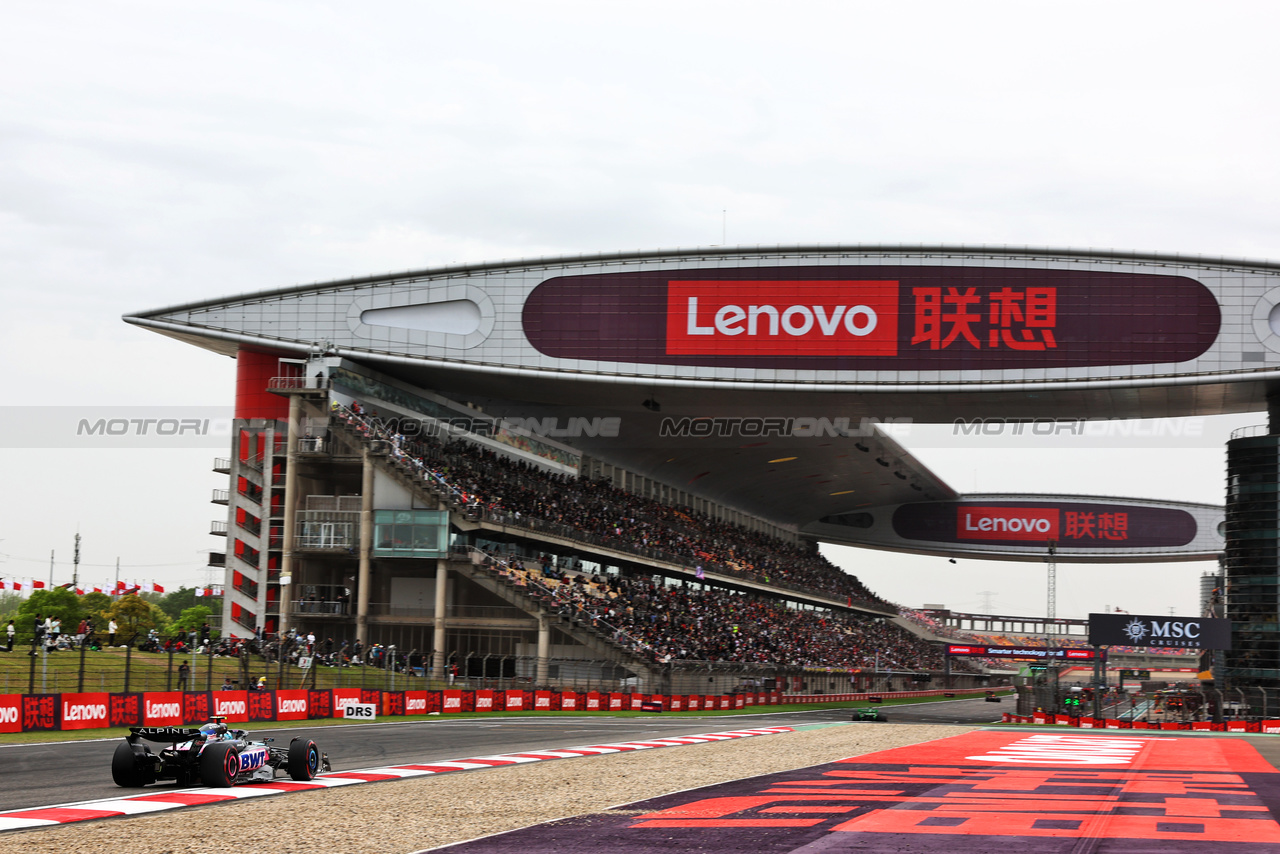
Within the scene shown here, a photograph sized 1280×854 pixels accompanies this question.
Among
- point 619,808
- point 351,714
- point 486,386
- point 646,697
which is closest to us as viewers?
point 619,808

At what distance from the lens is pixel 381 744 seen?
24.8 m

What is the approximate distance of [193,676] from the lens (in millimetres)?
31703

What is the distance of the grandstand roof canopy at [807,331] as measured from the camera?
49625 mm

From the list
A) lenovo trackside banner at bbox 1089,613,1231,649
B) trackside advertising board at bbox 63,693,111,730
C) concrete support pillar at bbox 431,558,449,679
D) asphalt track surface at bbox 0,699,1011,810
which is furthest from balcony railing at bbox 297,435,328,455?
lenovo trackside banner at bbox 1089,613,1231,649

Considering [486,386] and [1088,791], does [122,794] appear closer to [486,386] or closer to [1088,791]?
[1088,791]

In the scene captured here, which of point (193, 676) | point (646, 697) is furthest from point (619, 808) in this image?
point (646, 697)

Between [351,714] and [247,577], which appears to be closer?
[351,714]

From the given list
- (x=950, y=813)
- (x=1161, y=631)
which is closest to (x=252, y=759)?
(x=950, y=813)

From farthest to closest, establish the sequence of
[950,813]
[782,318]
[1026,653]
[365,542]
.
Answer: [1026,653], [782,318], [365,542], [950,813]

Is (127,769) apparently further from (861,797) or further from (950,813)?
(950,813)

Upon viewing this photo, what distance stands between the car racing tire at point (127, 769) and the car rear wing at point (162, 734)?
0.21 m

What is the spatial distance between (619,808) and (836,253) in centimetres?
4024

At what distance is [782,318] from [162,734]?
127 ft

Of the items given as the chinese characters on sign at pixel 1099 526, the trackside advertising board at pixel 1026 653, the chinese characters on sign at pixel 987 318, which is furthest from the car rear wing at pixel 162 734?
the chinese characters on sign at pixel 1099 526
